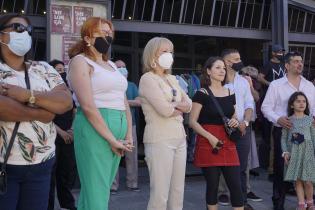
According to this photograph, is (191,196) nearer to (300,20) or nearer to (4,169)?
(4,169)

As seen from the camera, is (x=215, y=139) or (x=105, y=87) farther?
(x=215, y=139)

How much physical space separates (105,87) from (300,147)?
9.41ft

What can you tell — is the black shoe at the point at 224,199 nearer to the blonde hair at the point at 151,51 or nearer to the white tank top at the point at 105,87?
the blonde hair at the point at 151,51

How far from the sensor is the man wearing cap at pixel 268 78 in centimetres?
718

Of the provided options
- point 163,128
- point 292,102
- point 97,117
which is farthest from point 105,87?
point 292,102

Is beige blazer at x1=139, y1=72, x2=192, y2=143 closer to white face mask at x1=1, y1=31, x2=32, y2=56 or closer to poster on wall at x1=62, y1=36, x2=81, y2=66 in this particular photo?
white face mask at x1=1, y1=31, x2=32, y2=56

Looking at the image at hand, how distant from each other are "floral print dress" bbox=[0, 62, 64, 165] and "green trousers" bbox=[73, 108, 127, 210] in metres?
0.47

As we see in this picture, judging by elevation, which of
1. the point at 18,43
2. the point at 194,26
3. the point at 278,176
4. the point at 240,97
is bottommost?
the point at 278,176

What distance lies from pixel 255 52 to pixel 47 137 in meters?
7.12

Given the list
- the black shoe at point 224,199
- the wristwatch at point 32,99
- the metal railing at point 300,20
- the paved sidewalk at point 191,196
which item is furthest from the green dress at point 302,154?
the metal railing at point 300,20

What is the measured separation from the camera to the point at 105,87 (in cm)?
338

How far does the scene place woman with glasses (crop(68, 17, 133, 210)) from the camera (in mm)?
3299

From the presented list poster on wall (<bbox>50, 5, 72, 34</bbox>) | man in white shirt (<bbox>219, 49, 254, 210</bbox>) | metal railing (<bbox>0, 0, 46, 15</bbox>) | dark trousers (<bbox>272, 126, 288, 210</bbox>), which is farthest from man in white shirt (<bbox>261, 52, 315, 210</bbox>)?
metal railing (<bbox>0, 0, 46, 15</bbox>)

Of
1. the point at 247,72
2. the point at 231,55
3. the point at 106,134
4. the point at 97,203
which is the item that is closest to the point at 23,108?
the point at 106,134
